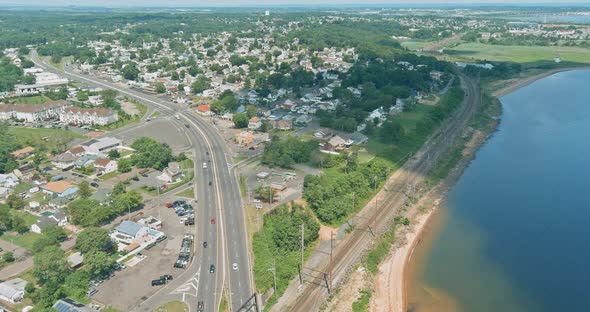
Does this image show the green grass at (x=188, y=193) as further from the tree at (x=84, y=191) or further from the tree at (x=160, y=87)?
the tree at (x=160, y=87)

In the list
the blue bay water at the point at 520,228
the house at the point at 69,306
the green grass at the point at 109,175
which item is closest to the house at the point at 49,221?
the green grass at the point at 109,175

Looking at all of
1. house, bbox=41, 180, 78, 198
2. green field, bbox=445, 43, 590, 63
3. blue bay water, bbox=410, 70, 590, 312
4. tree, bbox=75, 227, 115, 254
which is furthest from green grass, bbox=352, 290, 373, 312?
green field, bbox=445, 43, 590, 63

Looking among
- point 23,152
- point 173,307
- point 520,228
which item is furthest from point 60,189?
point 520,228

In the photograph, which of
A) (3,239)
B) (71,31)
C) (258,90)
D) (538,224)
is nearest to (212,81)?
(258,90)

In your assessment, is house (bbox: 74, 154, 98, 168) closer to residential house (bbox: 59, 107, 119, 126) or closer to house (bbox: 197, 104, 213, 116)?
residential house (bbox: 59, 107, 119, 126)

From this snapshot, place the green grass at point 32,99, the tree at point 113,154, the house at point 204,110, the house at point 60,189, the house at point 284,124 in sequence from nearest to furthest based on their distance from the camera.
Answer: the house at point 60,189 → the tree at point 113,154 → the house at point 284,124 → the house at point 204,110 → the green grass at point 32,99
